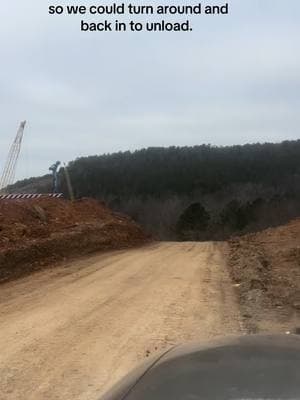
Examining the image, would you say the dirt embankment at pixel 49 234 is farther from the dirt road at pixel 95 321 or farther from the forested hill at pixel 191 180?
the forested hill at pixel 191 180

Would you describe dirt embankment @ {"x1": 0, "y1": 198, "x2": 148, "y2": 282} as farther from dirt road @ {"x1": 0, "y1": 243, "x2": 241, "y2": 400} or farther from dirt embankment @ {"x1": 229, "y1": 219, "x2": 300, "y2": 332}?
dirt embankment @ {"x1": 229, "y1": 219, "x2": 300, "y2": 332}

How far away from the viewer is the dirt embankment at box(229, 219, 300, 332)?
1028 centimetres

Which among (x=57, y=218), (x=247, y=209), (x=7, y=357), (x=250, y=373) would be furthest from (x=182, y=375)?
(x=247, y=209)

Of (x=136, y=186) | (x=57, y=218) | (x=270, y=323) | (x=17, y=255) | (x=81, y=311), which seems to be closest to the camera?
(x=270, y=323)

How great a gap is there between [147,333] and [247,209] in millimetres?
87163

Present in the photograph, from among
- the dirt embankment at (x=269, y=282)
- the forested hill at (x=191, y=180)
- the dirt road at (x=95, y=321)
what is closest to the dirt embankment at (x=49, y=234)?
the dirt road at (x=95, y=321)

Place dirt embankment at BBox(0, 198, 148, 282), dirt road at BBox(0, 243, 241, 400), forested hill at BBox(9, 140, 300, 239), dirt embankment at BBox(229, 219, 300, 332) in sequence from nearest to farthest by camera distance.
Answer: dirt road at BBox(0, 243, 241, 400), dirt embankment at BBox(229, 219, 300, 332), dirt embankment at BBox(0, 198, 148, 282), forested hill at BBox(9, 140, 300, 239)

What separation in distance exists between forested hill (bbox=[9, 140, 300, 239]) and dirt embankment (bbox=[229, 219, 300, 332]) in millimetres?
73430

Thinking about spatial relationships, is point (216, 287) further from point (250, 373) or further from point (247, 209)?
point (247, 209)

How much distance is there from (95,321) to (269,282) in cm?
554

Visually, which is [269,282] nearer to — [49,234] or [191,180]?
[49,234]

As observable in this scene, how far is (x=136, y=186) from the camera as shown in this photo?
116750mm

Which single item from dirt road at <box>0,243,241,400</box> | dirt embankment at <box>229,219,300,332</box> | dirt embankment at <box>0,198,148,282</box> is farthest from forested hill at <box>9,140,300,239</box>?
dirt road at <box>0,243,241,400</box>

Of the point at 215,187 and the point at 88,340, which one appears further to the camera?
the point at 215,187
